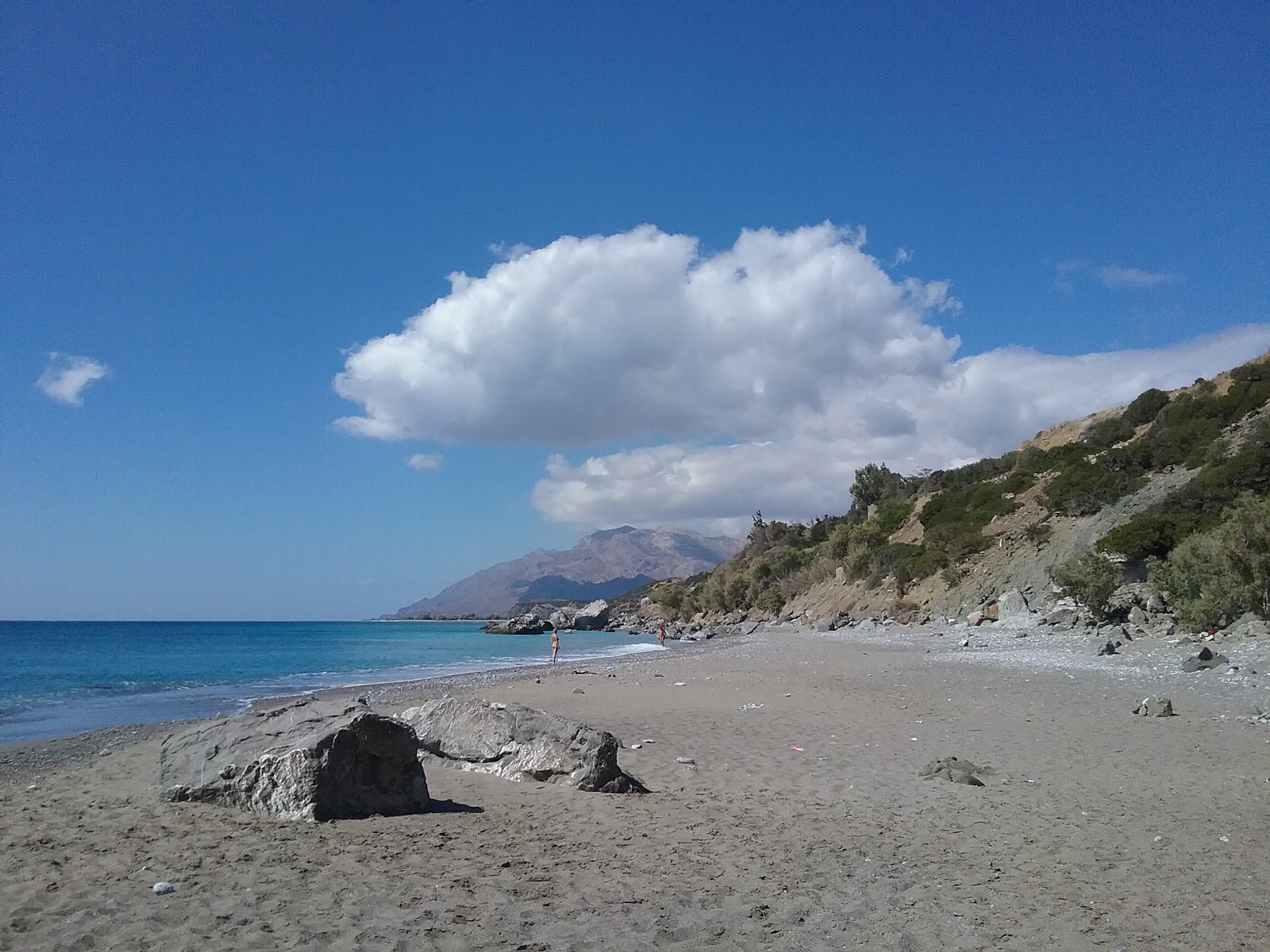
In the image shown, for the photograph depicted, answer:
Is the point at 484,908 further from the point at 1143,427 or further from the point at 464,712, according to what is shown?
the point at 1143,427

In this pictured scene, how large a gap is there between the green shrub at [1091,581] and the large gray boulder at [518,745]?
76.8 feet

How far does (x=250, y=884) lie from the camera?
5652mm

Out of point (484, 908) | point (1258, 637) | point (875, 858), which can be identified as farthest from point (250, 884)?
point (1258, 637)

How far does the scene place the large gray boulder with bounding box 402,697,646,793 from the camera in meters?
9.15

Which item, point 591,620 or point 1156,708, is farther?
point 591,620

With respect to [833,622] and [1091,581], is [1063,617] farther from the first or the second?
[833,622]

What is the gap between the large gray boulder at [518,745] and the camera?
915 centimetres

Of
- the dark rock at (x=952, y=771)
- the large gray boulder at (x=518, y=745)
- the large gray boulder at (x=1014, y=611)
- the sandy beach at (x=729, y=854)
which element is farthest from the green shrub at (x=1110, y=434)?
the large gray boulder at (x=518, y=745)

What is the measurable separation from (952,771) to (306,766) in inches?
292

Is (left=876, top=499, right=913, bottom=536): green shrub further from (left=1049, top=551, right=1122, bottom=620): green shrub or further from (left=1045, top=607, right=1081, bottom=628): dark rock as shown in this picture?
(left=1049, top=551, right=1122, bottom=620): green shrub

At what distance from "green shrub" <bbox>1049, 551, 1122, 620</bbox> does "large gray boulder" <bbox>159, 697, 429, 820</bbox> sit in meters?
25.9

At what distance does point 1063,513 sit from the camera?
4209 cm

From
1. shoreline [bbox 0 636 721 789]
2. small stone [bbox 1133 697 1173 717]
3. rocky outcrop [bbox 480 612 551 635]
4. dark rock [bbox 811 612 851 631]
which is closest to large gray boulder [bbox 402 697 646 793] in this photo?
shoreline [bbox 0 636 721 789]

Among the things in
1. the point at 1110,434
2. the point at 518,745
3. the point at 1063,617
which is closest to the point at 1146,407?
the point at 1110,434
